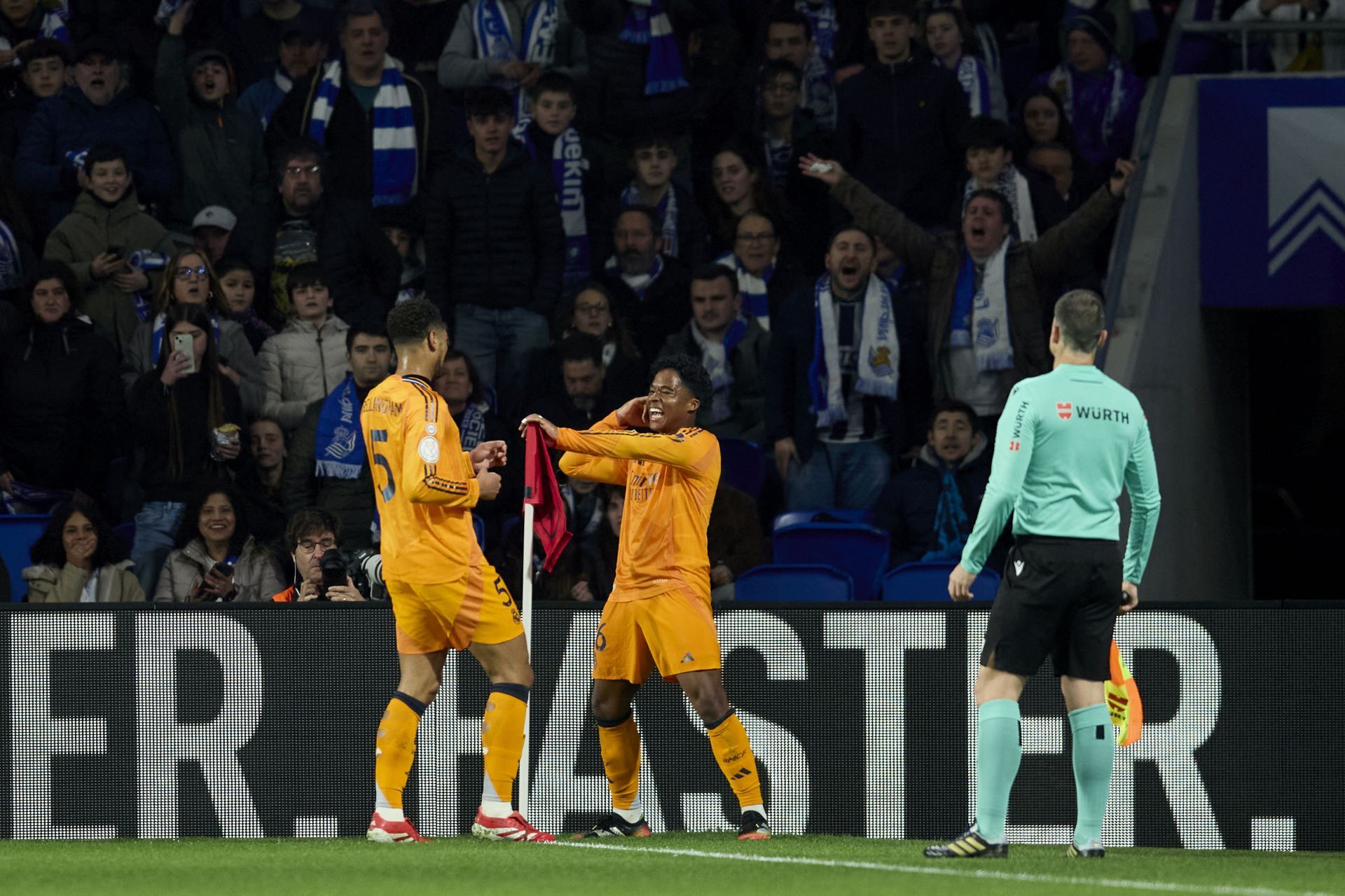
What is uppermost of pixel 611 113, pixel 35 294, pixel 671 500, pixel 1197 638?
pixel 611 113

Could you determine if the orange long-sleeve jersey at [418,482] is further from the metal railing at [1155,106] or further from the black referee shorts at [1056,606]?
the metal railing at [1155,106]

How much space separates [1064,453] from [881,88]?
685 cm

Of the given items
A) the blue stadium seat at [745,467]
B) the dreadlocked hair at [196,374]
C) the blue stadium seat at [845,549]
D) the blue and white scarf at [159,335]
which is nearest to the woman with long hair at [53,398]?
the blue and white scarf at [159,335]

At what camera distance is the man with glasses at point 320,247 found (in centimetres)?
1290

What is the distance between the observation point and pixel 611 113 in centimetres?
1388

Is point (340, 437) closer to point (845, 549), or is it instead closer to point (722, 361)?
point (722, 361)

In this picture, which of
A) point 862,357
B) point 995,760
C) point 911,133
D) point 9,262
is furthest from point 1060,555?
point 9,262

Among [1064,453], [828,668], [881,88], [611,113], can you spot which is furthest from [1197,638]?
[611,113]

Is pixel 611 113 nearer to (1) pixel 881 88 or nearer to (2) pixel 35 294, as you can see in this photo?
(1) pixel 881 88

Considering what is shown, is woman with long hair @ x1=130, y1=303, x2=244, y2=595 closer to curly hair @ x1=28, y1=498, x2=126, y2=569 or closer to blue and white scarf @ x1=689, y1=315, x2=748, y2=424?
curly hair @ x1=28, y1=498, x2=126, y2=569

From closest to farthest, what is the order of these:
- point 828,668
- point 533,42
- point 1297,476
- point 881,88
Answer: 1. point 828,668
2. point 881,88
3. point 533,42
4. point 1297,476

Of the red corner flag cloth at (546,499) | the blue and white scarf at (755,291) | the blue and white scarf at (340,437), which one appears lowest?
the red corner flag cloth at (546,499)

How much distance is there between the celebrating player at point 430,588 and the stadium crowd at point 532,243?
10.4 ft

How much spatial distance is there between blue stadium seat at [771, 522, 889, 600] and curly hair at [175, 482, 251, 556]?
2.91 meters
